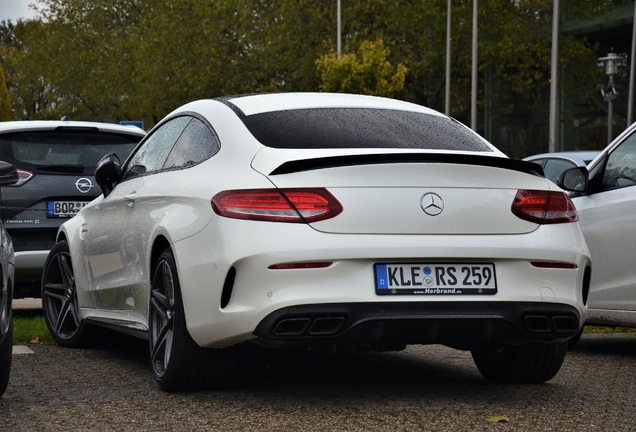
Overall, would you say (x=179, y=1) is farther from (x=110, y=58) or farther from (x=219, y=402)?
(x=219, y=402)

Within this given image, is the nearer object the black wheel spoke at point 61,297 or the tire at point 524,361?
the tire at point 524,361

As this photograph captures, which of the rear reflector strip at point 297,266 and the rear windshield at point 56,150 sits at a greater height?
the rear windshield at point 56,150

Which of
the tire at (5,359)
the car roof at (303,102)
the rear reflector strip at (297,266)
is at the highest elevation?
the car roof at (303,102)

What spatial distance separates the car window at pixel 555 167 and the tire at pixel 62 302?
27.4 ft

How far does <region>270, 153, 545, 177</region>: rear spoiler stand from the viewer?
6.06m

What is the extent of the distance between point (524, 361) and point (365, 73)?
36831 millimetres

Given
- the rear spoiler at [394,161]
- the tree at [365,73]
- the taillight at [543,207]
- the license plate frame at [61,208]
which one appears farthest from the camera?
the tree at [365,73]

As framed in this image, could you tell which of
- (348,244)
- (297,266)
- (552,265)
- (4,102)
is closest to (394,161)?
(348,244)

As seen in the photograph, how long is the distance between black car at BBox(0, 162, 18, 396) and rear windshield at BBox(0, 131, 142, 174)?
13.1 feet

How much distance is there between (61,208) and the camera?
10586 millimetres

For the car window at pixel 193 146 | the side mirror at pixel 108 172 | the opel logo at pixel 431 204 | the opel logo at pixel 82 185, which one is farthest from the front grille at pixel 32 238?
the opel logo at pixel 431 204

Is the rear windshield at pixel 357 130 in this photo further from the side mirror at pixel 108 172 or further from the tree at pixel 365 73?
the tree at pixel 365 73

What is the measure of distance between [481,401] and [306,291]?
1.14 metres

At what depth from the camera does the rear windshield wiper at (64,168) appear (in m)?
10.6
